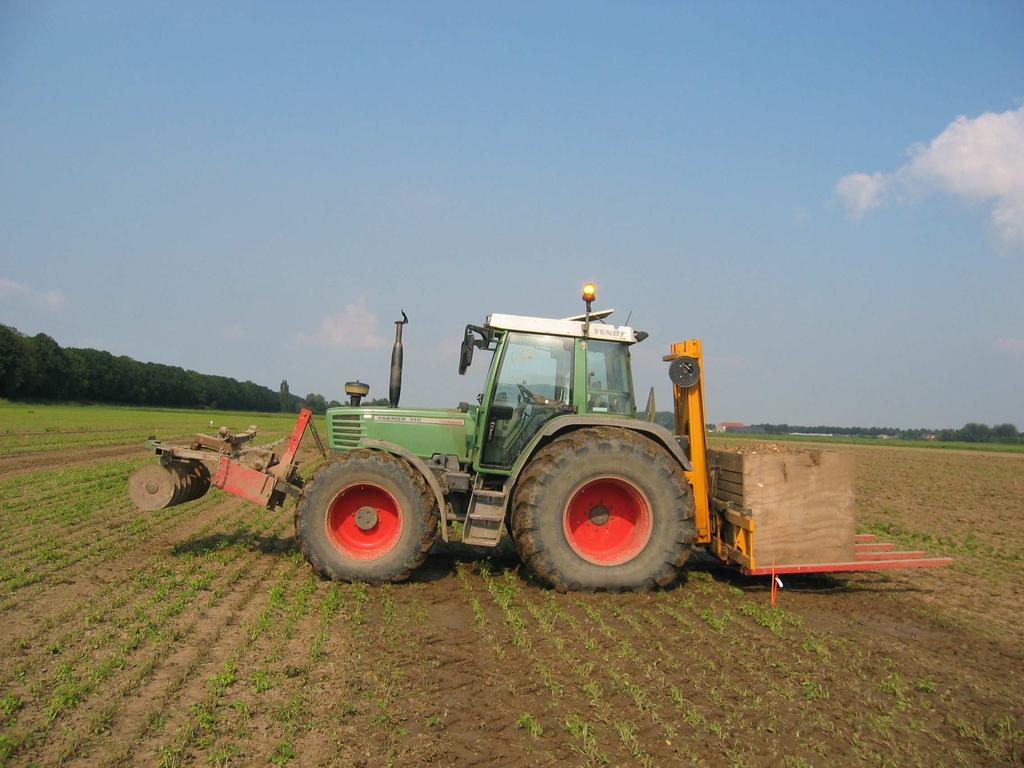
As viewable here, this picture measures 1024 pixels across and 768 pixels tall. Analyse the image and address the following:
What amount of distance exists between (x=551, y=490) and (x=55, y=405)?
6618 centimetres

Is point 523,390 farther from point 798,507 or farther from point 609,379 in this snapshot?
point 798,507

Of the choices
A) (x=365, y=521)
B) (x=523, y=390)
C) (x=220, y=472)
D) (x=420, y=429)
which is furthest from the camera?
(x=420, y=429)

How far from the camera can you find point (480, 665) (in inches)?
180

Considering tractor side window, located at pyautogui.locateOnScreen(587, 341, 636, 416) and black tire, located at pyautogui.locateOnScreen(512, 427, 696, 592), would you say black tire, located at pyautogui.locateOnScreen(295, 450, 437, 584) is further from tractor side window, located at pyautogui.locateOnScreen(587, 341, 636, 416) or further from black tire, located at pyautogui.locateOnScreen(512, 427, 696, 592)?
tractor side window, located at pyautogui.locateOnScreen(587, 341, 636, 416)

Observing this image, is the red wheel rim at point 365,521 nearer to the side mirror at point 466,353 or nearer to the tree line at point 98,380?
the side mirror at point 466,353

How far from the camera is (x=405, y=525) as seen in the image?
253 inches

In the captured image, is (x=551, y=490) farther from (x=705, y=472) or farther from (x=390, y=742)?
(x=390, y=742)

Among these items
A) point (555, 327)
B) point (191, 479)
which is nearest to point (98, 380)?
point (191, 479)

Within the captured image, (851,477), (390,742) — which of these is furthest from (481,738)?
(851,477)

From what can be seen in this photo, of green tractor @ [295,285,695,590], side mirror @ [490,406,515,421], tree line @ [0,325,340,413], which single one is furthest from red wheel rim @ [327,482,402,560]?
tree line @ [0,325,340,413]

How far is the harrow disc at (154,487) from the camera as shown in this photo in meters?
7.06

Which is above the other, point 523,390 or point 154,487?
point 523,390

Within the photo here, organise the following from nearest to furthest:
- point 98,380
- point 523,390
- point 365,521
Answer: point 365,521 → point 523,390 → point 98,380

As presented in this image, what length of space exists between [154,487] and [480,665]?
441 cm
